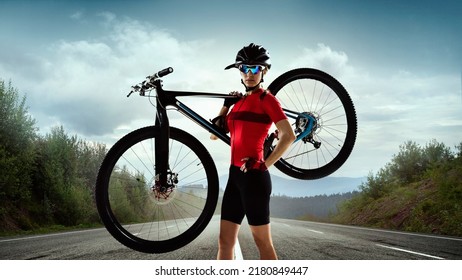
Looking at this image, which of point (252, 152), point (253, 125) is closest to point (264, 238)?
point (252, 152)

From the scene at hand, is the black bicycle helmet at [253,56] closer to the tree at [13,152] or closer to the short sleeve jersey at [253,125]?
the short sleeve jersey at [253,125]

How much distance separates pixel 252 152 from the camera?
4000 mm

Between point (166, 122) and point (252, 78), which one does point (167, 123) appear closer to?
point (166, 122)

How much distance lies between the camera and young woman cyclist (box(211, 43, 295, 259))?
391 centimetres

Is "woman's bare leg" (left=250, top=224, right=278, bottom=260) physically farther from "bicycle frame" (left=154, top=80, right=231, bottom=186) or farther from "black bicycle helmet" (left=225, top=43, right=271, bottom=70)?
"black bicycle helmet" (left=225, top=43, right=271, bottom=70)

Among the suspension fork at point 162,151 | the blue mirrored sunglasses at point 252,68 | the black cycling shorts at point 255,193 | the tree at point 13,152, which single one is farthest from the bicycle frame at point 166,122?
the tree at point 13,152

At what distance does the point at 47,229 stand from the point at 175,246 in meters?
18.0

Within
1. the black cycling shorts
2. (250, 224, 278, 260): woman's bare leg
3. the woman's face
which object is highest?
the woman's face

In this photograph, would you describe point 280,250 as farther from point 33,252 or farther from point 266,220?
point 266,220

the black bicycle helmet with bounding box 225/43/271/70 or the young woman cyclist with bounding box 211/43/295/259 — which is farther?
the black bicycle helmet with bounding box 225/43/271/70

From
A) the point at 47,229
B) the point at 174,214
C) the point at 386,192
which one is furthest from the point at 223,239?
the point at 386,192

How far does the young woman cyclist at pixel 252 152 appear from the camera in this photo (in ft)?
12.8

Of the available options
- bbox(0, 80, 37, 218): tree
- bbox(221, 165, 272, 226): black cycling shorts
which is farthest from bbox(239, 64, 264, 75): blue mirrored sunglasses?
bbox(0, 80, 37, 218): tree

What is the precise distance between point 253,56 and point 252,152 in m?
0.83
